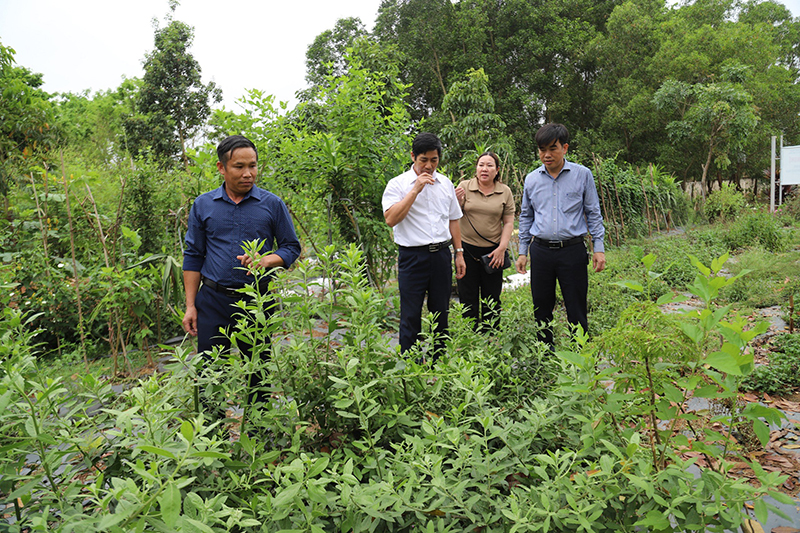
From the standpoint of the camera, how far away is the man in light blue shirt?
3617mm

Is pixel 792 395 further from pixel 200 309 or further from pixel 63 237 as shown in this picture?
pixel 63 237

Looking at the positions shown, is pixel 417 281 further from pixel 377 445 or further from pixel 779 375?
pixel 779 375

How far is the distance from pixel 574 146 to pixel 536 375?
24927 mm

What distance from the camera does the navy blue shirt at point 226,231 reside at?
2.73m

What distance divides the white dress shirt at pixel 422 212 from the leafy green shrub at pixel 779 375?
91.7 inches

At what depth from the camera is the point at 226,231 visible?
2.77 m

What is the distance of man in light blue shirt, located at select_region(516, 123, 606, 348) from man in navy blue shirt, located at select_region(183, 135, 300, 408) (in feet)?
6.18

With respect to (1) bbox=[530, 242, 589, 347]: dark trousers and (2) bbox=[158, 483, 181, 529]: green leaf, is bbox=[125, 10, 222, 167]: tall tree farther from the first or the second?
(2) bbox=[158, 483, 181, 529]: green leaf

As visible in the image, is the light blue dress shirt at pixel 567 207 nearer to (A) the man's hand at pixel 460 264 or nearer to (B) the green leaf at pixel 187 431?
(A) the man's hand at pixel 460 264

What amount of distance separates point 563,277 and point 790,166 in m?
13.7

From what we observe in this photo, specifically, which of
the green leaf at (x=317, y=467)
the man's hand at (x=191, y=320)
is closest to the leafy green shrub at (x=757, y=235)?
the man's hand at (x=191, y=320)

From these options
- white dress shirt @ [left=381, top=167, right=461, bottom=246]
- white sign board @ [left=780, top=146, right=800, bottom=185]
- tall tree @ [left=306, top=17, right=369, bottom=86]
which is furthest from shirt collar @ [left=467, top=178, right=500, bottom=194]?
tall tree @ [left=306, top=17, right=369, bottom=86]

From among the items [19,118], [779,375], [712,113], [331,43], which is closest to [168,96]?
[331,43]

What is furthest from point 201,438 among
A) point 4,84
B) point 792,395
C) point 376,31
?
point 376,31
